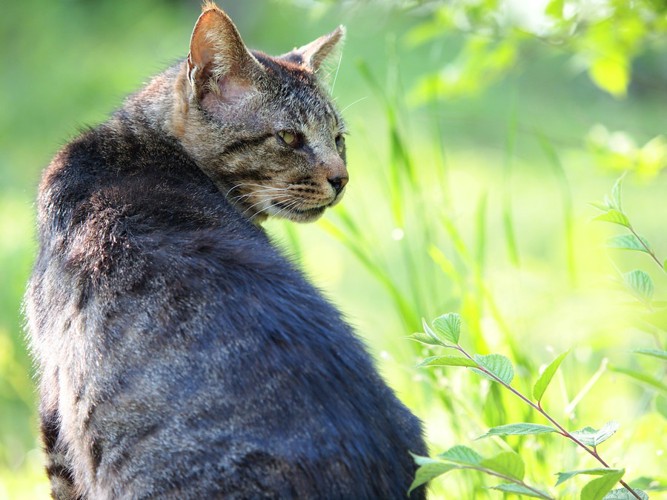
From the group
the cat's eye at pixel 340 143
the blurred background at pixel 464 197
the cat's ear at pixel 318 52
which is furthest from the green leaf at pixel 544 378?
the cat's ear at pixel 318 52

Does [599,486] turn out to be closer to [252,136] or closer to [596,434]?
[596,434]

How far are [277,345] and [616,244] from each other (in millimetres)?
576

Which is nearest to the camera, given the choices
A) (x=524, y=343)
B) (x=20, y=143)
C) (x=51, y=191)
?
(x=51, y=191)

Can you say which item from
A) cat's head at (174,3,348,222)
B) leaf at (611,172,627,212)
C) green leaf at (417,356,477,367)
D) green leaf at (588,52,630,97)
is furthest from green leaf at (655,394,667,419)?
cat's head at (174,3,348,222)

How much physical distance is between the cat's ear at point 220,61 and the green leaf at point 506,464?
4.06 feet

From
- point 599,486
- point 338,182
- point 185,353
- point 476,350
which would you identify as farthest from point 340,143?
point 599,486

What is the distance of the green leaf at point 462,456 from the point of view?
1146 mm

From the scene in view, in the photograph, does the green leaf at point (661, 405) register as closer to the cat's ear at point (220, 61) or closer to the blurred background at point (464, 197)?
the blurred background at point (464, 197)

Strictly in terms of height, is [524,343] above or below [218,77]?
below

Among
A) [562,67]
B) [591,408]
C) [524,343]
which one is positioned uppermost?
[562,67]

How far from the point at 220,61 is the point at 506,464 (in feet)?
4.23

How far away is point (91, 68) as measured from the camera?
22.0 ft

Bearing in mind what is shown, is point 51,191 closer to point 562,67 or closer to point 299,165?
point 299,165

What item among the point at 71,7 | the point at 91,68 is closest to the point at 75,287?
the point at 91,68
